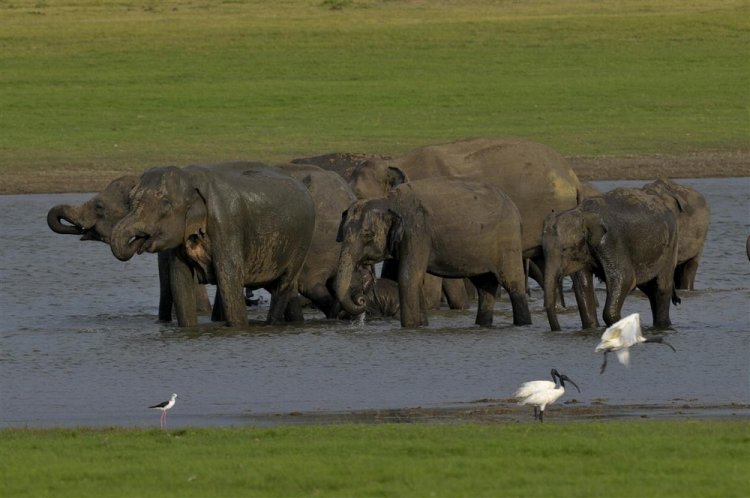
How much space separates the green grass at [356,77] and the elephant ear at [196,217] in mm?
14050

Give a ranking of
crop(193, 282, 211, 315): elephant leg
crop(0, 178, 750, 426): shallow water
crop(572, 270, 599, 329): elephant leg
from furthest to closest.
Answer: crop(193, 282, 211, 315): elephant leg
crop(572, 270, 599, 329): elephant leg
crop(0, 178, 750, 426): shallow water

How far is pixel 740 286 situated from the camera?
63.8ft

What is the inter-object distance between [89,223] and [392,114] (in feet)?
63.6

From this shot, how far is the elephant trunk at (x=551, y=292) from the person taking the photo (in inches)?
621

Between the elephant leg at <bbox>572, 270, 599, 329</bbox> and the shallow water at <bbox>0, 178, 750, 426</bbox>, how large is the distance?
0.29m

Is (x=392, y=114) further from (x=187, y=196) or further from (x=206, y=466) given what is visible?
(x=206, y=466)

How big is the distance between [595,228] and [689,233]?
3.57 m

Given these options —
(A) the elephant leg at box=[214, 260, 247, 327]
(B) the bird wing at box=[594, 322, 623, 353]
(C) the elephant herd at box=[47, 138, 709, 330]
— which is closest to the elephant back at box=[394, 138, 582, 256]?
(C) the elephant herd at box=[47, 138, 709, 330]

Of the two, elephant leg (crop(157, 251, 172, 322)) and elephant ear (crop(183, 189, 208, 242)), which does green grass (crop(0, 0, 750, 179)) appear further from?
elephant ear (crop(183, 189, 208, 242))

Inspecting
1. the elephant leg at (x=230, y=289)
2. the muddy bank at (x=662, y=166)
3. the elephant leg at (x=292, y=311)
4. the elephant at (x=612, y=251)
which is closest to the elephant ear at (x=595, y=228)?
the elephant at (x=612, y=251)

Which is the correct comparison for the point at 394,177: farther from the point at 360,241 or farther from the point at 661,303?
the point at 661,303

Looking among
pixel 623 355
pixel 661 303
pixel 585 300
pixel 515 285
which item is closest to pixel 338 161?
pixel 515 285

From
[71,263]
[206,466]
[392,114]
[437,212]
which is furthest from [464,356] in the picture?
[392,114]

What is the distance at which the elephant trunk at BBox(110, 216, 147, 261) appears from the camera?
16.0m
